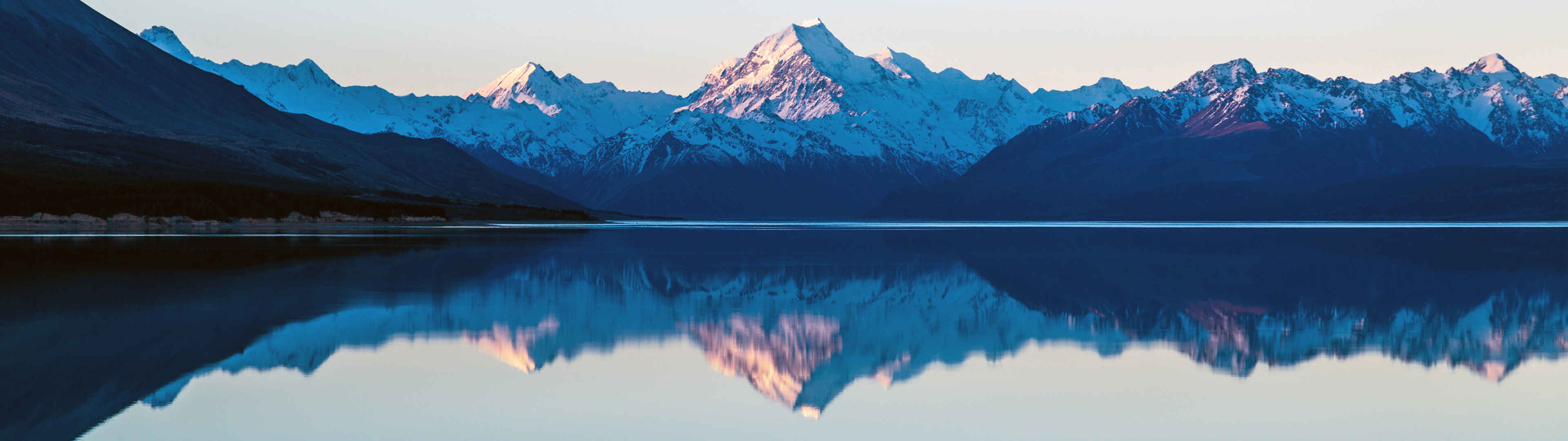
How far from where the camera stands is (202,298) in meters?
38.1

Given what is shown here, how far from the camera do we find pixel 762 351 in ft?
93.2

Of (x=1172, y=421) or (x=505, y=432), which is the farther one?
(x=1172, y=421)

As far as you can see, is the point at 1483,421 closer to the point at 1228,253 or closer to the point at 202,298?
the point at 202,298

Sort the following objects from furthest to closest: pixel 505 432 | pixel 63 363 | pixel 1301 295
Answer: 1. pixel 1301 295
2. pixel 63 363
3. pixel 505 432

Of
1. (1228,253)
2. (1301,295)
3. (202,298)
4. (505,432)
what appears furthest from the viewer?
(1228,253)

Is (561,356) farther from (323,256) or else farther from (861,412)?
(323,256)

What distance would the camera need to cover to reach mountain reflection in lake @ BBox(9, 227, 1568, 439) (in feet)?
65.6

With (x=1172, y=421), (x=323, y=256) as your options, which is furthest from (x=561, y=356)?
(x=323, y=256)

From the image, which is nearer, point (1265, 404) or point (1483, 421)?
point (1483, 421)

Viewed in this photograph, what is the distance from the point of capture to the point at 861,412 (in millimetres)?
21125

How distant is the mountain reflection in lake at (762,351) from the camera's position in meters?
20.0

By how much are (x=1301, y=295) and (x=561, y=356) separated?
27.9 metres

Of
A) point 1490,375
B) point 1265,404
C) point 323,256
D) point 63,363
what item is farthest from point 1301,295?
point 323,256

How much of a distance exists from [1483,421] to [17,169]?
217843 mm
